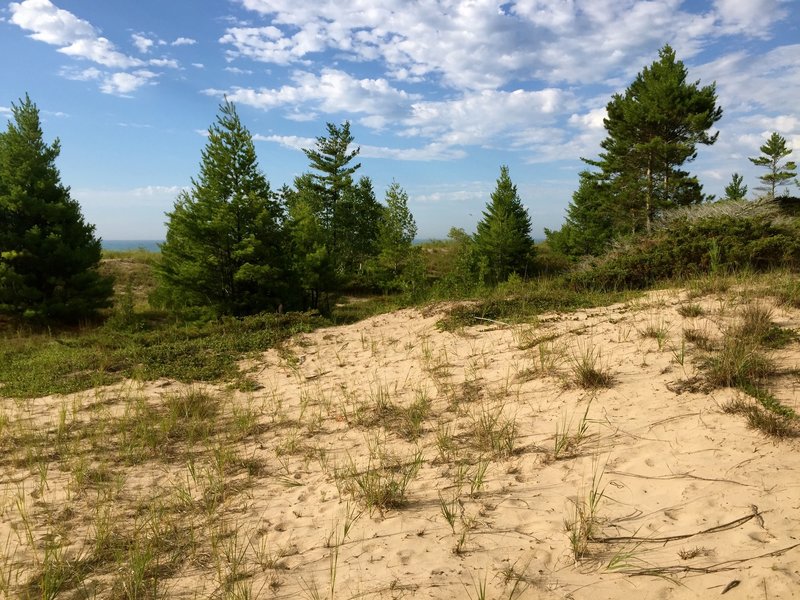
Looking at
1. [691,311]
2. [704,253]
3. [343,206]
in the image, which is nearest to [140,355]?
[691,311]

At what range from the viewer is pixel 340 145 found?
27844 millimetres

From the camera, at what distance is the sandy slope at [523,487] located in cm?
256

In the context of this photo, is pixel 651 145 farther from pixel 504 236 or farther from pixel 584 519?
pixel 584 519

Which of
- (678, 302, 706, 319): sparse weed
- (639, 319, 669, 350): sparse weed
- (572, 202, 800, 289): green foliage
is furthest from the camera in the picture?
(572, 202, 800, 289): green foliage

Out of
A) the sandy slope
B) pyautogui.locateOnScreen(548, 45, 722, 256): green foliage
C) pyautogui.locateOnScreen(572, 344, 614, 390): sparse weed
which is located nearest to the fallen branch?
the sandy slope

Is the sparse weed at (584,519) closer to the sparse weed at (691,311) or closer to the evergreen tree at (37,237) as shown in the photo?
the sparse weed at (691,311)

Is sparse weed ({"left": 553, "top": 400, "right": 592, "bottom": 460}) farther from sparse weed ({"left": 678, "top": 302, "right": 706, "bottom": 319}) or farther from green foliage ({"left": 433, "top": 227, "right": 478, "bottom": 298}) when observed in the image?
green foliage ({"left": 433, "top": 227, "right": 478, "bottom": 298})

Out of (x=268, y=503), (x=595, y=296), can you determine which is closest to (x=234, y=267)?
(x=595, y=296)

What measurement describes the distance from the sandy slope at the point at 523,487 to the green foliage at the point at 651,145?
18.0 metres

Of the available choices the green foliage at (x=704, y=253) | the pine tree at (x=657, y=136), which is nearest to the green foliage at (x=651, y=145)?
the pine tree at (x=657, y=136)

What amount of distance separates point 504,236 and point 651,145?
832 cm

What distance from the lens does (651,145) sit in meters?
22.3

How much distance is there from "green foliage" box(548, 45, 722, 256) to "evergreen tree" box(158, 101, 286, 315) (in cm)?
1642

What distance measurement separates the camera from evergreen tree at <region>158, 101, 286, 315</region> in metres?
14.4
